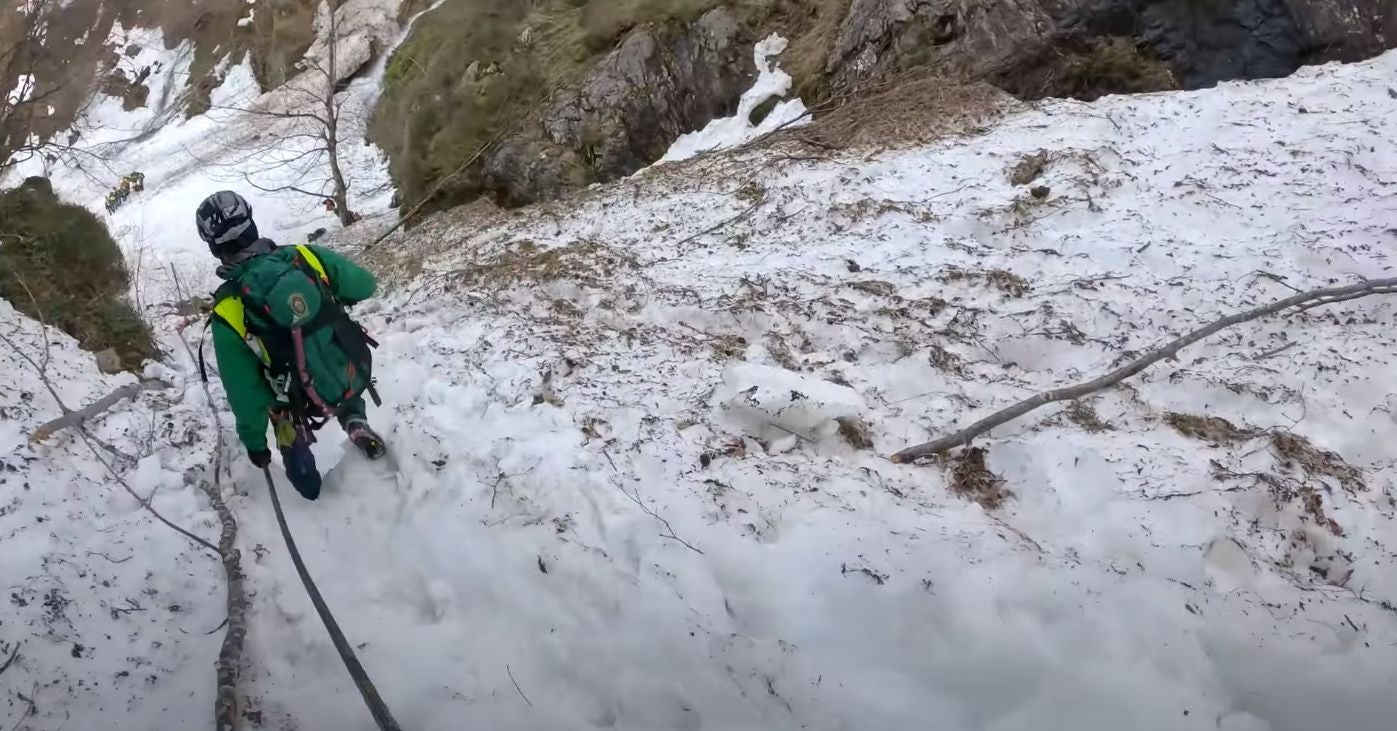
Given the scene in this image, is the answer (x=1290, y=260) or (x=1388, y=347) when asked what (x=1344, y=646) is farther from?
(x=1290, y=260)

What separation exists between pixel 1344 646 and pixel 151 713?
4.48 m

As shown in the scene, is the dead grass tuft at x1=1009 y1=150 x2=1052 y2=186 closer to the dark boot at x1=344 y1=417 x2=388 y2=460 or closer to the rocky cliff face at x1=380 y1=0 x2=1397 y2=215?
the rocky cliff face at x1=380 y1=0 x2=1397 y2=215

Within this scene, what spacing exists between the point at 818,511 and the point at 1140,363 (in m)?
2.48

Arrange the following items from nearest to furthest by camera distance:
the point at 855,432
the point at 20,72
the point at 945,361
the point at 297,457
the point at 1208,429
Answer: the point at 297,457 < the point at 1208,429 < the point at 855,432 < the point at 945,361 < the point at 20,72

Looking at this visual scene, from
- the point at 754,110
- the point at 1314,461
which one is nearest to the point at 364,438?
the point at 1314,461

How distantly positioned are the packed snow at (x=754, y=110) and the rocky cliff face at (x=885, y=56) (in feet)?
0.76

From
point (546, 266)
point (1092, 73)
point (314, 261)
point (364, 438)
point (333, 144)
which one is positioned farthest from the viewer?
A: point (333, 144)

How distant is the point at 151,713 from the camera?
2967mm

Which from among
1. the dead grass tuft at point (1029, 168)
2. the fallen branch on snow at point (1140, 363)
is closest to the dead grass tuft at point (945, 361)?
the fallen branch on snow at point (1140, 363)

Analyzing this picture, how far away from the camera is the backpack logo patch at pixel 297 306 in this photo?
3.34m

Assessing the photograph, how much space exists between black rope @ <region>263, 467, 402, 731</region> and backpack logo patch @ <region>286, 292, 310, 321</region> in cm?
97

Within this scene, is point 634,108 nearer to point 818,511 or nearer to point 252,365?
point 252,365

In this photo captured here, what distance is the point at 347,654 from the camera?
2.97 meters

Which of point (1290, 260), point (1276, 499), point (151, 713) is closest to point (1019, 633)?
point (1276, 499)
